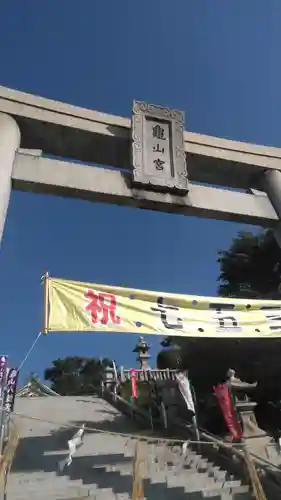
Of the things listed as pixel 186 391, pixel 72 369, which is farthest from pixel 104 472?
pixel 72 369

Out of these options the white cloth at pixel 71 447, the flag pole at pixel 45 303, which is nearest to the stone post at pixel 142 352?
the white cloth at pixel 71 447

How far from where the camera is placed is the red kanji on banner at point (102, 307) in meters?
5.28

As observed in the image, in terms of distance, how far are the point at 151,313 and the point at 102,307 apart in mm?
737

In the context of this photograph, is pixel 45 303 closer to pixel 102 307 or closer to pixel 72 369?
pixel 102 307

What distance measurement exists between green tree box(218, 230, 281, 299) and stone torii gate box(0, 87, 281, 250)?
13032 mm

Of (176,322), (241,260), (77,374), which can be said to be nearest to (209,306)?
(176,322)

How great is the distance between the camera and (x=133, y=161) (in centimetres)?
666

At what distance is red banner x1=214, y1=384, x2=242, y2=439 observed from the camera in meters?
8.98

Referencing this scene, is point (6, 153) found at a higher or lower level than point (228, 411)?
higher

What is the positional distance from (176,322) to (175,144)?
3.07m

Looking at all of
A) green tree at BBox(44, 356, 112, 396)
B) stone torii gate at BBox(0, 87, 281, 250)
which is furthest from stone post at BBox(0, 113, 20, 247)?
green tree at BBox(44, 356, 112, 396)

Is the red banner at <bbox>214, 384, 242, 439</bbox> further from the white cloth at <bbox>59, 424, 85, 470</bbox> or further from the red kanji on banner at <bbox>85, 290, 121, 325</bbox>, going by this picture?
the red kanji on banner at <bbox>85, 290, 121, 325</bbox>

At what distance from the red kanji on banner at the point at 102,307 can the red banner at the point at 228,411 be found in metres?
5.13

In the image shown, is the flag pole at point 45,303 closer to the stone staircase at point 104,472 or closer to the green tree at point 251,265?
the stone staircase at point 104,472
